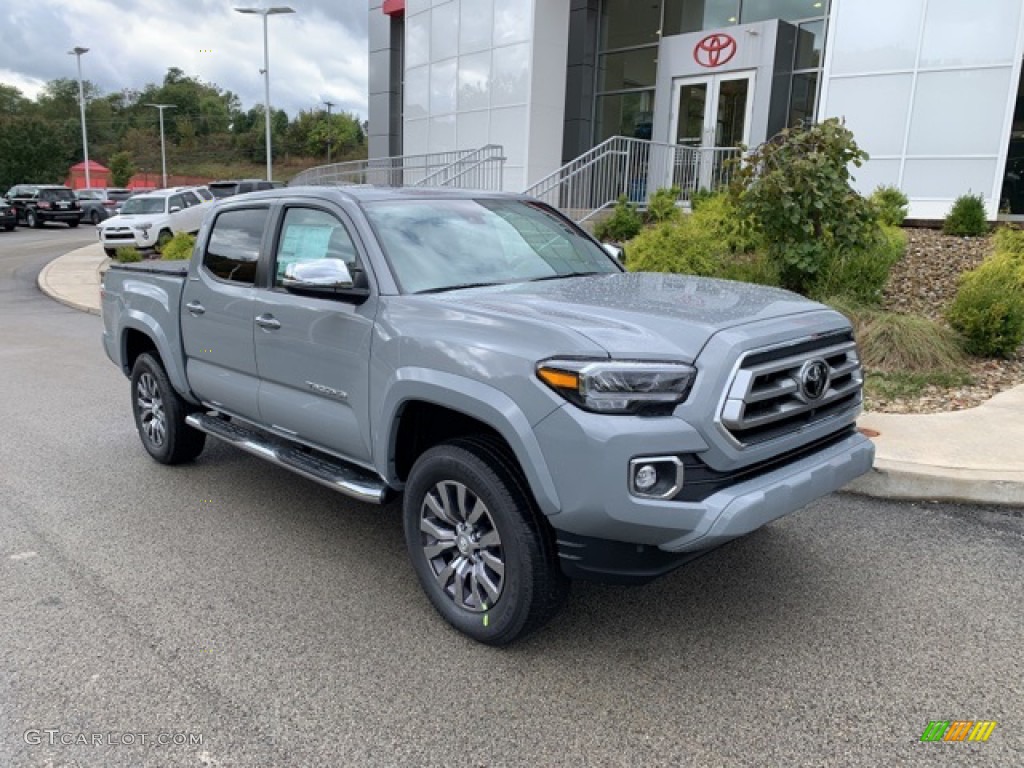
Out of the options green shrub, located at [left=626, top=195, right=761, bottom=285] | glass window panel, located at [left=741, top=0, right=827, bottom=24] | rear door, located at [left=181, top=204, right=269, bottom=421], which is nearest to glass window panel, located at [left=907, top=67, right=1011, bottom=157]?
glass window panel, located at [left=741, top=0, right=827, bottom=24]

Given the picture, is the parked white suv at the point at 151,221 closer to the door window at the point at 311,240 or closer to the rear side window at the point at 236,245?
the rear side window at the point at 236,245

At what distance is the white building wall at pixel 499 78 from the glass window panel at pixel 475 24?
0.08 ft

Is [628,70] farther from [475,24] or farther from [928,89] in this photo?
[928,89]

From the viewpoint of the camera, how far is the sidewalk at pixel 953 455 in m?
4.99

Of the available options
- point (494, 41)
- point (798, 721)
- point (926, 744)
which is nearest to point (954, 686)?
point (926, 744)

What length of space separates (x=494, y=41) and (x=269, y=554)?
59.2ft

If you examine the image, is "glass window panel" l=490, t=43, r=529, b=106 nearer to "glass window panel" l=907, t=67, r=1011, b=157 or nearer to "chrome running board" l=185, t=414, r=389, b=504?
"glass window panel" l=907, t=67, r=1011, b=157

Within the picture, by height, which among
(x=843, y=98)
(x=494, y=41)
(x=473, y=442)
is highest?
(x=494, y=41)

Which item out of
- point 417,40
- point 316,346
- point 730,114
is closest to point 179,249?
point 417,40

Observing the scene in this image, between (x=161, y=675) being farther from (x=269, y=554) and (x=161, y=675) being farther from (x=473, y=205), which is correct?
(x=473, y=205)

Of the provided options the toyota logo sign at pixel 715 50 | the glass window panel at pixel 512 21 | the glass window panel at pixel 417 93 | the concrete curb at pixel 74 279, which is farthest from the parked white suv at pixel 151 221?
the toyota logo sign at pixel 715 50

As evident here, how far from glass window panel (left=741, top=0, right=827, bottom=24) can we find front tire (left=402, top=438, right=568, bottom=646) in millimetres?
16870

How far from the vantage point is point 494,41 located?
19781mm

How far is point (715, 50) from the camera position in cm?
1777
